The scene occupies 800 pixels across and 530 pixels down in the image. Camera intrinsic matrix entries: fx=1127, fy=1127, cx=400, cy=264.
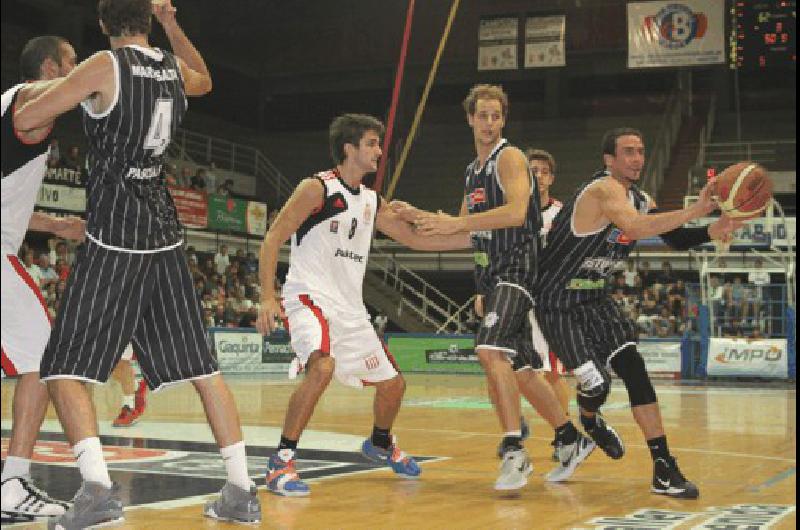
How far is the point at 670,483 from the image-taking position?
5773mm

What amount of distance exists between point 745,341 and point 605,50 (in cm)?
1011

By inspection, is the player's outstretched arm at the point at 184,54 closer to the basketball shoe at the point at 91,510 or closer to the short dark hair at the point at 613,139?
the basketball shoe at the point at 91,510

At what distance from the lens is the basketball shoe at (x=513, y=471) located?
584cm

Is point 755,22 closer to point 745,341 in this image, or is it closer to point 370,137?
point 745,341

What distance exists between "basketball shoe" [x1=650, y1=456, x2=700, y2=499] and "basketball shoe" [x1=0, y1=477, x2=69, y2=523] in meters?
2.94

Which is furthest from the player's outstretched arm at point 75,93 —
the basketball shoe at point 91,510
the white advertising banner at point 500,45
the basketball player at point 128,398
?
the white advertising banner at point 500,45

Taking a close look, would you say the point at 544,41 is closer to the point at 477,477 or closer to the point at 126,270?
the point at 477,477

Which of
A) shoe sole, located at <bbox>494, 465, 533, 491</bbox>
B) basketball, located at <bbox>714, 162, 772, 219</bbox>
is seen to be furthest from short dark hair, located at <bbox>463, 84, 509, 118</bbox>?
shoe sole, located at <bbox>494, 465, 533, 491</bbox>

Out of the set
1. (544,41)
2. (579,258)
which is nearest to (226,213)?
(544,41)

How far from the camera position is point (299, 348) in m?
6.24

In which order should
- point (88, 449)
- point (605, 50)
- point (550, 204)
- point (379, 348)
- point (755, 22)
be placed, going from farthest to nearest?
1. point (605, 50)
2. point (755, 22)
3. point (550, 204)
4. point (379, 348)
5. point (88, 449)

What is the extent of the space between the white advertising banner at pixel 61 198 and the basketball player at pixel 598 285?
15293mm

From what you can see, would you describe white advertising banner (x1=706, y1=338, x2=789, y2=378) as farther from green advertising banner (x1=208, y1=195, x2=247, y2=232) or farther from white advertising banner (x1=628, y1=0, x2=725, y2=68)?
green advertising banner (x1=208, y1=195, x2=247, y2=232)

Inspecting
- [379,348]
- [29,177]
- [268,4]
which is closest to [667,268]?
[268,4]
